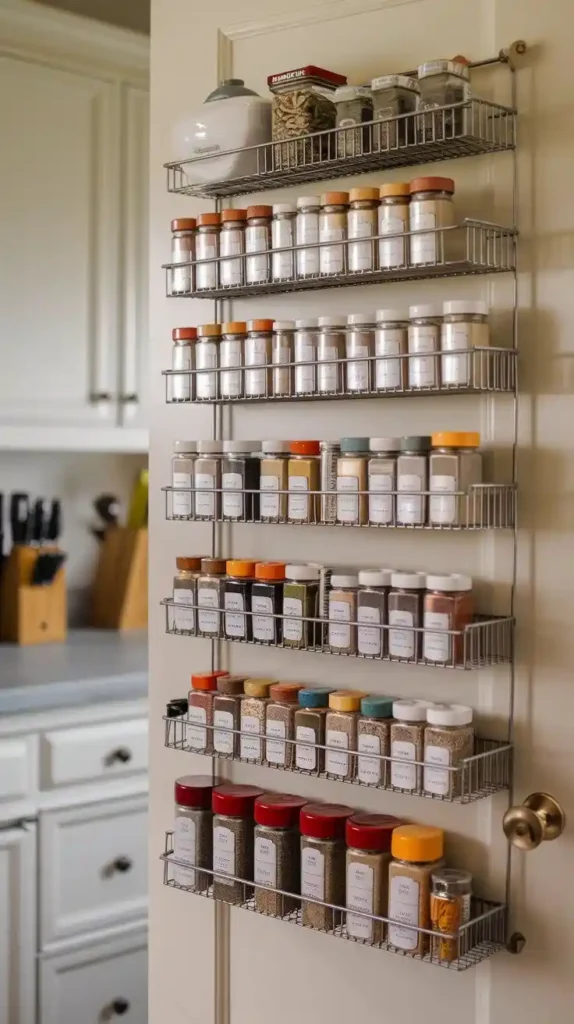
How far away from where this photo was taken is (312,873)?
1.59 m

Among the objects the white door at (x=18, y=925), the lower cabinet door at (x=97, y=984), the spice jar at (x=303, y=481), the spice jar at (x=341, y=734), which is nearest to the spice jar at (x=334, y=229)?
the spice jar at (x=303, y=481)

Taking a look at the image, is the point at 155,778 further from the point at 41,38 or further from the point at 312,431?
the point at 41,38

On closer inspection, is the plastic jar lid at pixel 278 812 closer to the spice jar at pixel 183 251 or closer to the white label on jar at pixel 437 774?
the white label on jar at pixel 437 774

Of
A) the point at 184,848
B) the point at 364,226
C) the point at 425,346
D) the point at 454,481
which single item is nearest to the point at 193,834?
the point at 184,848

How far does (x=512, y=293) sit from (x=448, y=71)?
27 centimetres

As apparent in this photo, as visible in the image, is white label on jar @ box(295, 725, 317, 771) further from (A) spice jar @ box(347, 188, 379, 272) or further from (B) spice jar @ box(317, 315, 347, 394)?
(A) spice jar @ box(347, 188, 379, 272)

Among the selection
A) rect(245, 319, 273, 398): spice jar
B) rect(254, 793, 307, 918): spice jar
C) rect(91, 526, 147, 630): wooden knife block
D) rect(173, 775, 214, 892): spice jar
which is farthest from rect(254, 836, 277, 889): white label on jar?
rect(91, 526, 147, 630): wooden knife block

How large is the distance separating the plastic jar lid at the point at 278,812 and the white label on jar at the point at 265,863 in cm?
3

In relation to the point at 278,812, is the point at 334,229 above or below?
above

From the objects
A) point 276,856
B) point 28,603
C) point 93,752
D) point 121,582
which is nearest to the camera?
point 276,856

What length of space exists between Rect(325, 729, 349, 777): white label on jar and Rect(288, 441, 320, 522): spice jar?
28cm

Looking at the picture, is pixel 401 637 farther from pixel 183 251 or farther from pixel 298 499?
pixel 183 251

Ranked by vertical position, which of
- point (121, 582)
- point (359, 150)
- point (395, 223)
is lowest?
point (121, 582)

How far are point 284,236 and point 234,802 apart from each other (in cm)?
78
